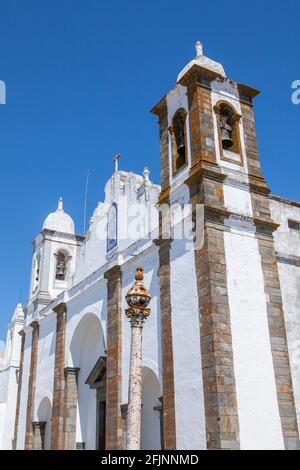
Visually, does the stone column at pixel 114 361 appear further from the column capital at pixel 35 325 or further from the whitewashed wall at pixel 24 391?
the whitewashed wall at pixel 24 391

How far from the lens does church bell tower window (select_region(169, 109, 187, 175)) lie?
13.2m

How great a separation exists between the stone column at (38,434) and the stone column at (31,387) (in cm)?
16

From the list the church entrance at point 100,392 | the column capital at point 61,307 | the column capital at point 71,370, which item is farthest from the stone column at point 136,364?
the column capital at point 61,307

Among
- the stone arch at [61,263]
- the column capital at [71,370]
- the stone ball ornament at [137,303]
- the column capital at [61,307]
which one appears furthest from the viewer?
the stone arch at [61,263]

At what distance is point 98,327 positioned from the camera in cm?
1644

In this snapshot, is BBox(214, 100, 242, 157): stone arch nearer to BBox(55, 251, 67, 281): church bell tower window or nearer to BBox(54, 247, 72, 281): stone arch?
BBox(54, 247, 72, 281): stone arch

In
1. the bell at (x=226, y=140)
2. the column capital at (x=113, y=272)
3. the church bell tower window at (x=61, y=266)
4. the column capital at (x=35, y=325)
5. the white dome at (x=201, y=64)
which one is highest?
the white dome at (x=201, y=64)

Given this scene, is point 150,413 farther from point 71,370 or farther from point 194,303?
point 71,370

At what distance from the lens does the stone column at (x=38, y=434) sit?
18.0m

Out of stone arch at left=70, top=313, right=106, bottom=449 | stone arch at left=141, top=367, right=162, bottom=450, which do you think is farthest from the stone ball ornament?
stone arch at left=70, top=313, right=106, bottom=449

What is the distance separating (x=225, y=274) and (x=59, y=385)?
27.9ft

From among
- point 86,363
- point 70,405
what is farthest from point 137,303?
point 70,405

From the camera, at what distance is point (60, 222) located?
2212 cm
